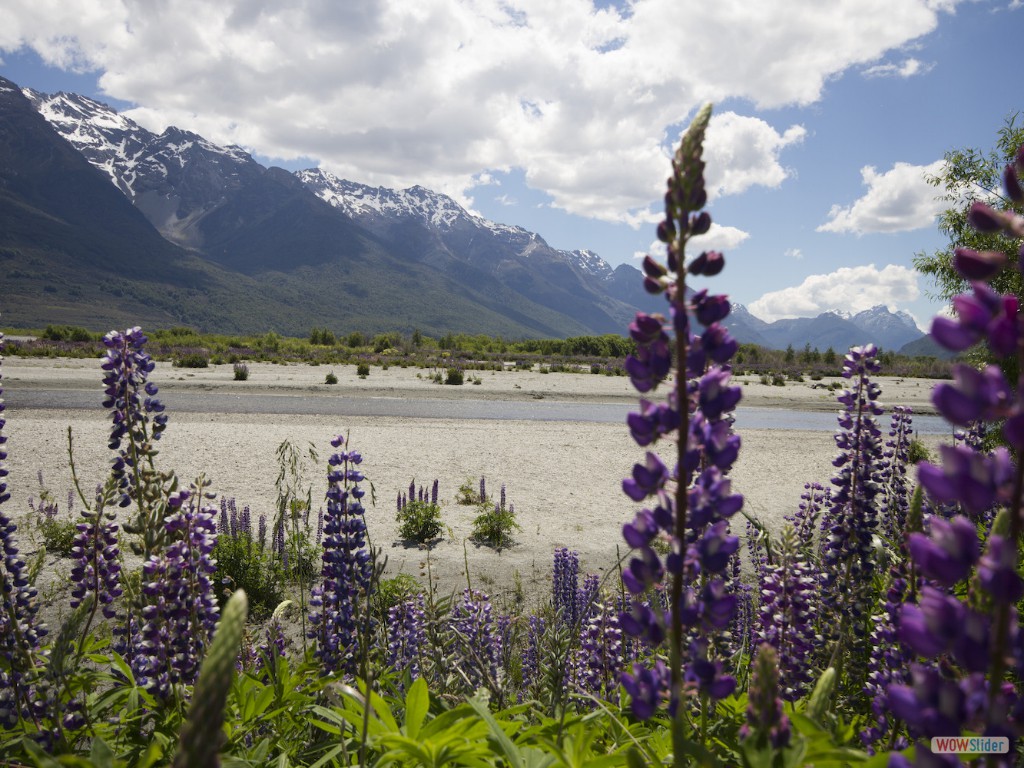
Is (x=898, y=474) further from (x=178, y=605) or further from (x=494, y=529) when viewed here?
(x=494, y=529)

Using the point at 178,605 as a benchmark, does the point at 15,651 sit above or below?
below

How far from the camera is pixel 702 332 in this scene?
1.63 meters

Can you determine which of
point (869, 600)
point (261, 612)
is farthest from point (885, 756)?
point (261, 612)

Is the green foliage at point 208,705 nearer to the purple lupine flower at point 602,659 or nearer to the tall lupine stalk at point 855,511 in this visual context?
the purple lupine flower at point 602,659

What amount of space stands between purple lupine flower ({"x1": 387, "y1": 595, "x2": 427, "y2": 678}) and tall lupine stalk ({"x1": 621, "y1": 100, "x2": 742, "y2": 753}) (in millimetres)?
2882

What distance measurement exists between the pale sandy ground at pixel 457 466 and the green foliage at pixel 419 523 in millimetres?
321

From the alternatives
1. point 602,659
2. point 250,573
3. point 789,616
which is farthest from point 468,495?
point 789,616

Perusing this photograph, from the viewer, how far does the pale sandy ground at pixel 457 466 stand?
1002cm

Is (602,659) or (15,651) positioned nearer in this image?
(15,651)

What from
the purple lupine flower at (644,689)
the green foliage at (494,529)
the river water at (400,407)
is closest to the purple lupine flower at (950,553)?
the purple lupine flower at (644,689)

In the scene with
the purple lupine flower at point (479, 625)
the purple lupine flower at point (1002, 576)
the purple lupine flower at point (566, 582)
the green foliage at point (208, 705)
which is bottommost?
the purple lupine flower at point (566, 582)

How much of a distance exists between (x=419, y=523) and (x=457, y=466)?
6602 mm

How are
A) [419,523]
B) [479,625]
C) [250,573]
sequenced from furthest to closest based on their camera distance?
[419,523]
[250,573]
[479,625]

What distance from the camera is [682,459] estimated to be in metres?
1.36
